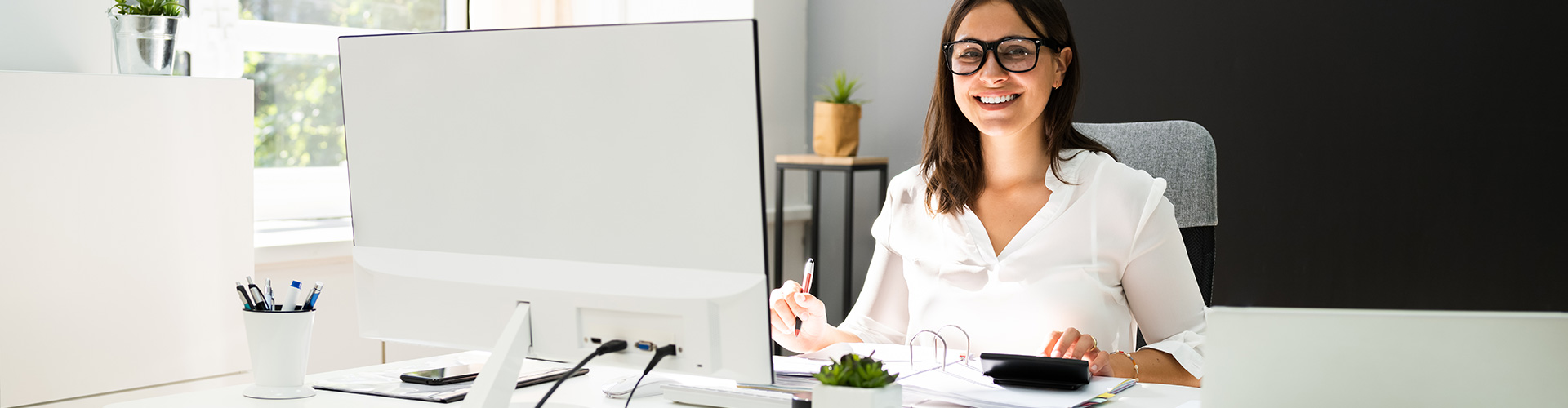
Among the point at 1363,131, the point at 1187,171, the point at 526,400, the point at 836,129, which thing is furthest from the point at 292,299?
the point at 1363,131

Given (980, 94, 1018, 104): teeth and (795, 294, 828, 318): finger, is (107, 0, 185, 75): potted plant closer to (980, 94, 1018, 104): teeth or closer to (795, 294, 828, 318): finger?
(795, 294, 828, 318): finger

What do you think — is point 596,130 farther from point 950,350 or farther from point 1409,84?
point 1409,84

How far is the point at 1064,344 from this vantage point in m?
1.34

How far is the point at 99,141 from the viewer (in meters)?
1.67

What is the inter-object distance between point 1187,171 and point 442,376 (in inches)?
47.1

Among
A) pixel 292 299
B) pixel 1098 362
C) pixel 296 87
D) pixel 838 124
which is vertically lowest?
pixel 1098 362

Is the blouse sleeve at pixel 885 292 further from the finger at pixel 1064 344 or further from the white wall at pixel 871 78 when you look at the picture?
the white wall at pixel 871 78

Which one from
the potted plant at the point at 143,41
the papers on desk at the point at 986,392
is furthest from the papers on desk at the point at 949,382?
the potted plant at the point at 143,41

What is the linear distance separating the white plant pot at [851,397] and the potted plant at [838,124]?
6.45ft

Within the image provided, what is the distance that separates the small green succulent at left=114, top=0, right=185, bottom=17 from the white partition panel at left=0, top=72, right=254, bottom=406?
0.67ft

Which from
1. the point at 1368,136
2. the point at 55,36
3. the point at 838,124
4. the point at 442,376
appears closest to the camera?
the point at 442,376

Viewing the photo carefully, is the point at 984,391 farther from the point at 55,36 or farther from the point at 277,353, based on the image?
the point at 55,36

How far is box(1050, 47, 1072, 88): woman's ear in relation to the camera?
169 centimetres

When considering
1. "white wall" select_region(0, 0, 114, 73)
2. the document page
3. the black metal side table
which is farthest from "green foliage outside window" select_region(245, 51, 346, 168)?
the document page
